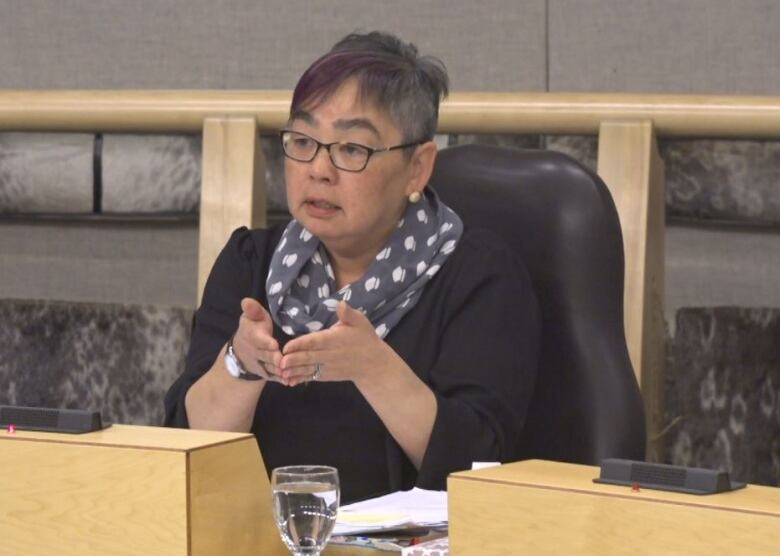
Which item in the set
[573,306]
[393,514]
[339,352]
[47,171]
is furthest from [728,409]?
[47,171]

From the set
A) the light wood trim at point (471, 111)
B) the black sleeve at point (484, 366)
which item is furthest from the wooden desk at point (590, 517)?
the light wood trim at point (471, 111)

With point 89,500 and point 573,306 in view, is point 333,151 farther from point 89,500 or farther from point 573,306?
point 89,500

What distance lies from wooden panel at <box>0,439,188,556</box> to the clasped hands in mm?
352

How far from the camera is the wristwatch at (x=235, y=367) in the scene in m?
1.79

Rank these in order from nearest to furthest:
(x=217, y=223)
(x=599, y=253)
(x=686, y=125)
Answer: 1. (x=599, y=253)
2. (x=686, y=125)
3. (x=217, y=223)

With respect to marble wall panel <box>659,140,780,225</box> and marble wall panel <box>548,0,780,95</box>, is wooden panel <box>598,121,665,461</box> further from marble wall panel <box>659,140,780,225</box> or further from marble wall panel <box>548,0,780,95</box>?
marble wall panel <box>548,0,780,95</box>

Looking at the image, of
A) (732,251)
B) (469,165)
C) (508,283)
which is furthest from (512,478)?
(732,251)

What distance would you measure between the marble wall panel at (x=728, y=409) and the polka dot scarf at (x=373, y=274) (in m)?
0.78

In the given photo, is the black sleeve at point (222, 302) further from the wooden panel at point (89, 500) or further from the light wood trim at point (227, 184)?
the wooden panel at point (89, 500)

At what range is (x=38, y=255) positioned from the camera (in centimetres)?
313

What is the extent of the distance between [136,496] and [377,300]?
29.8 inches

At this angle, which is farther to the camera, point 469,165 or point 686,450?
point 686,450

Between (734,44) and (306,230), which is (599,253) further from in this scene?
(734,44)

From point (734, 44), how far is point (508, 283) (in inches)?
41.8
